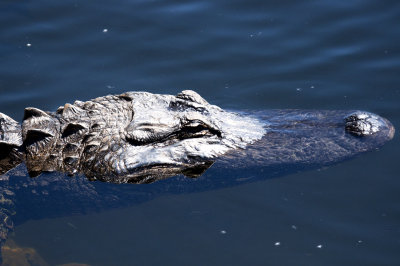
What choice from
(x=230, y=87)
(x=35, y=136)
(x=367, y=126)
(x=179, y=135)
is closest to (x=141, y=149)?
(x=179, y=135)

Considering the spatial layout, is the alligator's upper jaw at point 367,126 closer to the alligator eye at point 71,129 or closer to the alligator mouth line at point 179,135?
the alligator mouth line at point 179,135

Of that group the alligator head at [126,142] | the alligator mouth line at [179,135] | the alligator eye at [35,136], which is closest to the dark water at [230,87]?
the alligator head at [126,142]

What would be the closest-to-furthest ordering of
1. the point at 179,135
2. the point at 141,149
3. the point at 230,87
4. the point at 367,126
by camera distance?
the point at 141,149 < the point at 179,135 < the point at 367,126 < the point at 230,87

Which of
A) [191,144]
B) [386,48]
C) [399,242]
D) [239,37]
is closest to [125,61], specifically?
[239,37]

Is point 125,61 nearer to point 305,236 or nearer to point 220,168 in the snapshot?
point 220,168

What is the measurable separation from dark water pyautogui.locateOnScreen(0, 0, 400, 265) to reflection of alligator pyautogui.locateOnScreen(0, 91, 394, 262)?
0.75 ft

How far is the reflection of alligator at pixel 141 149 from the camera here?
5.43 metres

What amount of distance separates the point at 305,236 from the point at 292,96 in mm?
2648

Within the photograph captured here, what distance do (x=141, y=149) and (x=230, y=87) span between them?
8.96 ft

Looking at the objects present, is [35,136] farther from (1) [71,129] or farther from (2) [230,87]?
(2) [230,87]

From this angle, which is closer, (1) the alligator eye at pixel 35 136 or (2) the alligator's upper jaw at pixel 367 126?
(1) the alligator eye at pixel 35 136

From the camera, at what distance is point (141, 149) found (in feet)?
17.7

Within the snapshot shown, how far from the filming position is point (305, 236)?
5.34 m

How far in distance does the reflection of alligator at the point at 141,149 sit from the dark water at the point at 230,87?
0.23 metres
